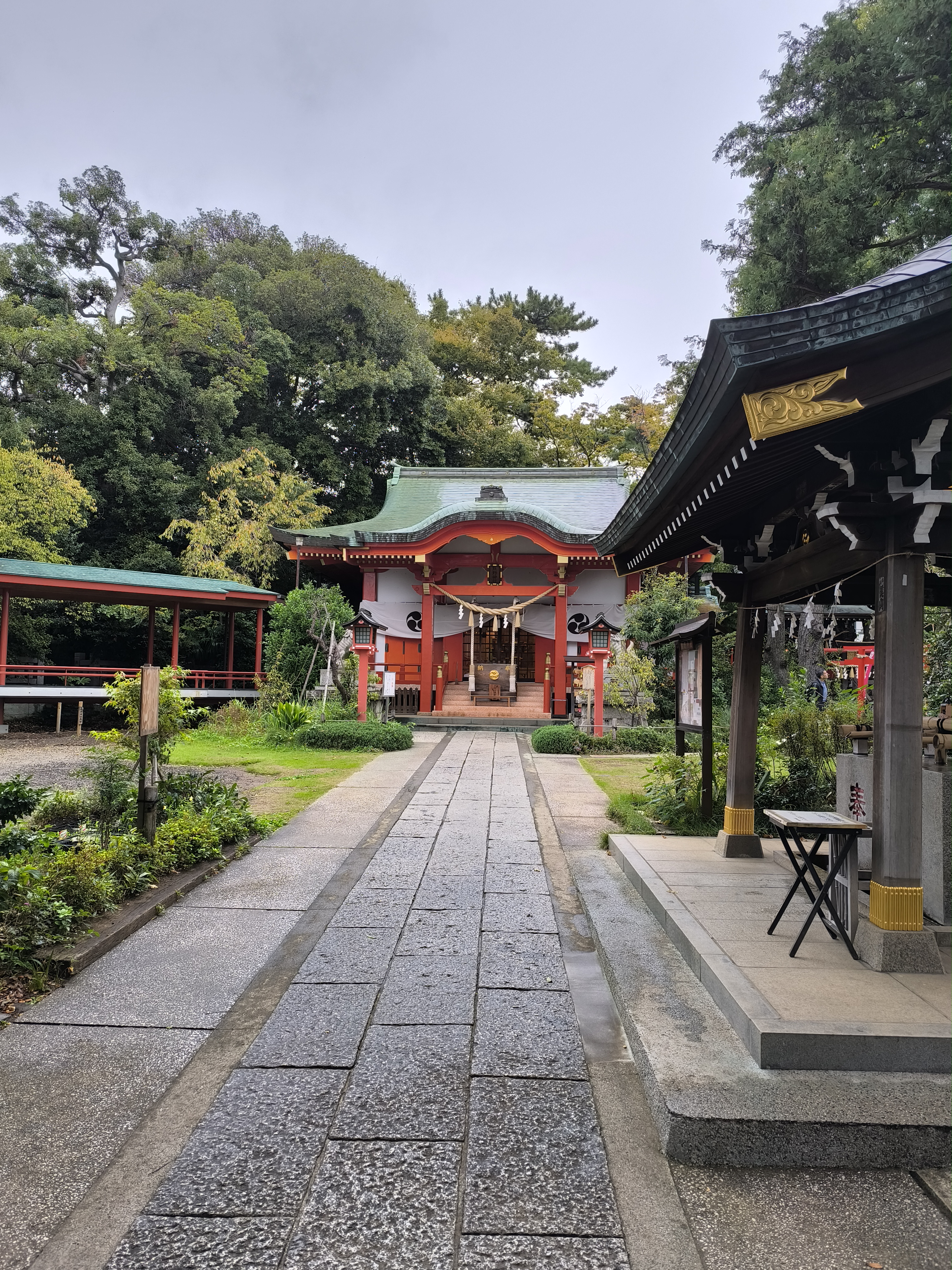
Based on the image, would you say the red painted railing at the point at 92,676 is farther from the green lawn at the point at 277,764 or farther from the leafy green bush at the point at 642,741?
the leafy green bush at the point at 642,741

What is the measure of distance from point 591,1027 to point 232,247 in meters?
30.5

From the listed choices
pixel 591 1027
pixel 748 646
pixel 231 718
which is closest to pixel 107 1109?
pixel 591 1027

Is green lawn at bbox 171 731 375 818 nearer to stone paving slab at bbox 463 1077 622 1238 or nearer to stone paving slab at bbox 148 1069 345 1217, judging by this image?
stone paving slab at bbox 148 1069 345 1217

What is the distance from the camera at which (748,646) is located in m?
5.28

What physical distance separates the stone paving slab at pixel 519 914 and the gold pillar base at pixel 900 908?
1.84 m

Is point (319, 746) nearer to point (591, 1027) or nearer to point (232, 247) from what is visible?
point (591, 1027)

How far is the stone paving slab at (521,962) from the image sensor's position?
3686 millimetres

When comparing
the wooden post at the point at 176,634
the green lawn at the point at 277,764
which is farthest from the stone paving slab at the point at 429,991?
the wooden post at the point at 176,634

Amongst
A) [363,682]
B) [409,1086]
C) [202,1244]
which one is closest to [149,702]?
[409,1086]

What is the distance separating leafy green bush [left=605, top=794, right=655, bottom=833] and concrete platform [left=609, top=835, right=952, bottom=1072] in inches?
72.0

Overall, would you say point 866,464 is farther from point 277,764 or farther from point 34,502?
point 34,502

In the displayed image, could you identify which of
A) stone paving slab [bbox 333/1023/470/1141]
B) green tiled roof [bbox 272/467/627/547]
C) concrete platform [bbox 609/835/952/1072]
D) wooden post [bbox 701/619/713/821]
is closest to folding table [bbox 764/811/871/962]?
concrete platform [bbox 609/835/952/1072]

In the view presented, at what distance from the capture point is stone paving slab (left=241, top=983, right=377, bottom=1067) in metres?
2.92

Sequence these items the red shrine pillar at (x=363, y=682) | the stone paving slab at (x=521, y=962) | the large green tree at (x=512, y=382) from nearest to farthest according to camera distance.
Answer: the stone paving slab at (x=521, y=962)
the red shrine pillar at (x=363, y=682)
the large green tree at (x=512, y=382)
